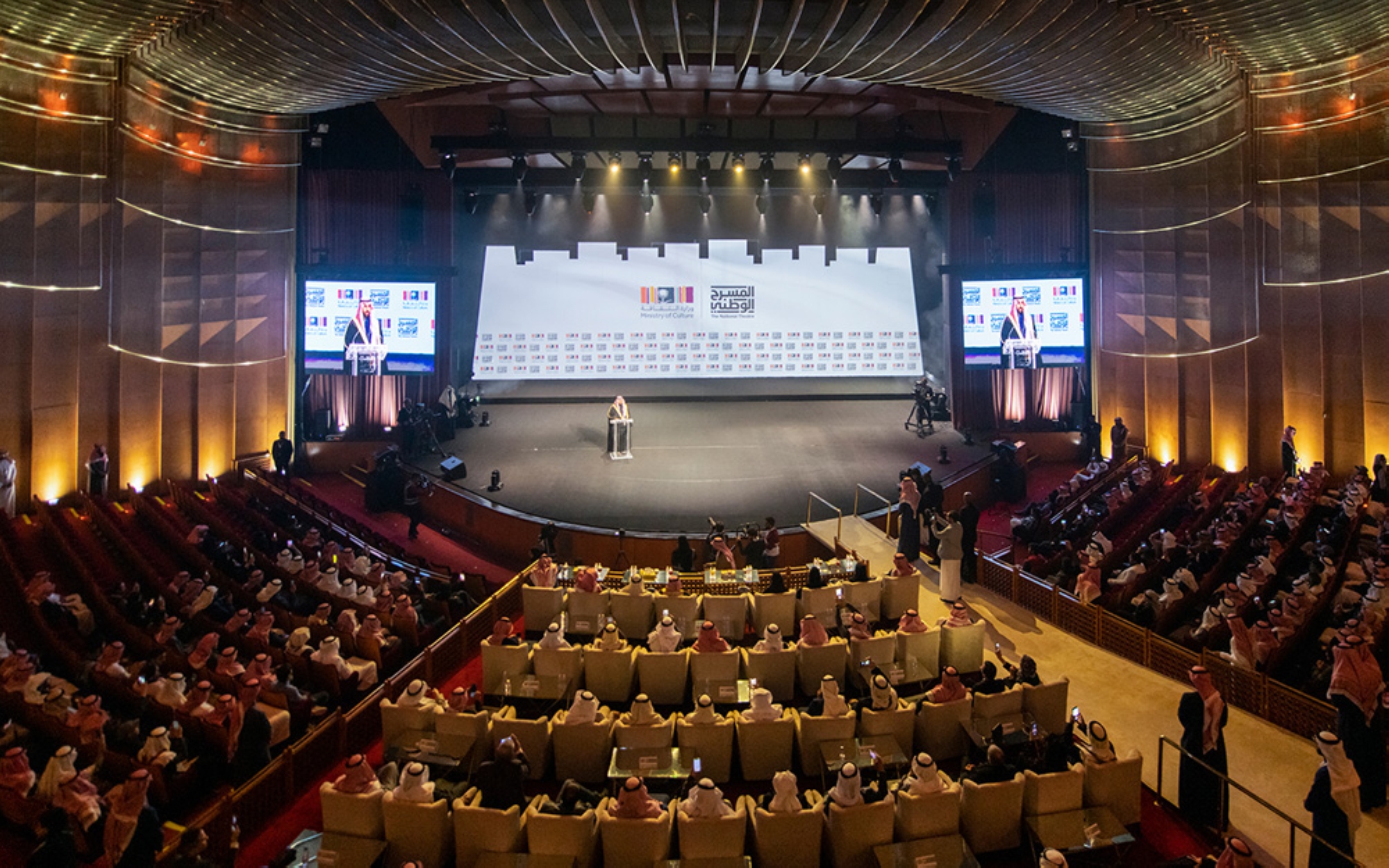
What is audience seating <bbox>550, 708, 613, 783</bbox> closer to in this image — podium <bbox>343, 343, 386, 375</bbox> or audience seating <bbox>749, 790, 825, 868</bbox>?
audience seating <bbox>749, 790, 825, 868</bbox>

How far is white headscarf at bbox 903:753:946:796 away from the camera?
5.55 meters

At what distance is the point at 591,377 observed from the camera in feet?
68.4

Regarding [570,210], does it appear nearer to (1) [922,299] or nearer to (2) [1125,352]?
(1) [922,299]

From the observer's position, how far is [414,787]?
18.4 ft

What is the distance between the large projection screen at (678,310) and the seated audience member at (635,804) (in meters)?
15.8

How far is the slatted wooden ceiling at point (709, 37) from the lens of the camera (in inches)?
374

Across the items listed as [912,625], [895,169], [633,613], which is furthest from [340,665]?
[895,169]

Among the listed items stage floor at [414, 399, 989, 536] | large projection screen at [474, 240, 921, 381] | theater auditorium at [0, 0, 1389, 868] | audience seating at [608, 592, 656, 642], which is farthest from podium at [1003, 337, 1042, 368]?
audience seating at [608, 592, 656, 642]

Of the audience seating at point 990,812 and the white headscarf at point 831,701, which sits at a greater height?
the white headscarf at point 831,701

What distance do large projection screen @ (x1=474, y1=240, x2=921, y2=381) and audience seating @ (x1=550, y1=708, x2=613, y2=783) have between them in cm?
1468

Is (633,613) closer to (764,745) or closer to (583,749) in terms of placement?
(583,749)

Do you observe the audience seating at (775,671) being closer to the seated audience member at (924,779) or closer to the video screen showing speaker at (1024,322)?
the seated audience member at (924,779)

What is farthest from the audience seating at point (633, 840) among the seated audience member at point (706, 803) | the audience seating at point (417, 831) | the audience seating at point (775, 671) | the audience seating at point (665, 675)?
the audience seating at point (775, 671)

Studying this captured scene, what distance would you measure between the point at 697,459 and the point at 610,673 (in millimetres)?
A: 9072
